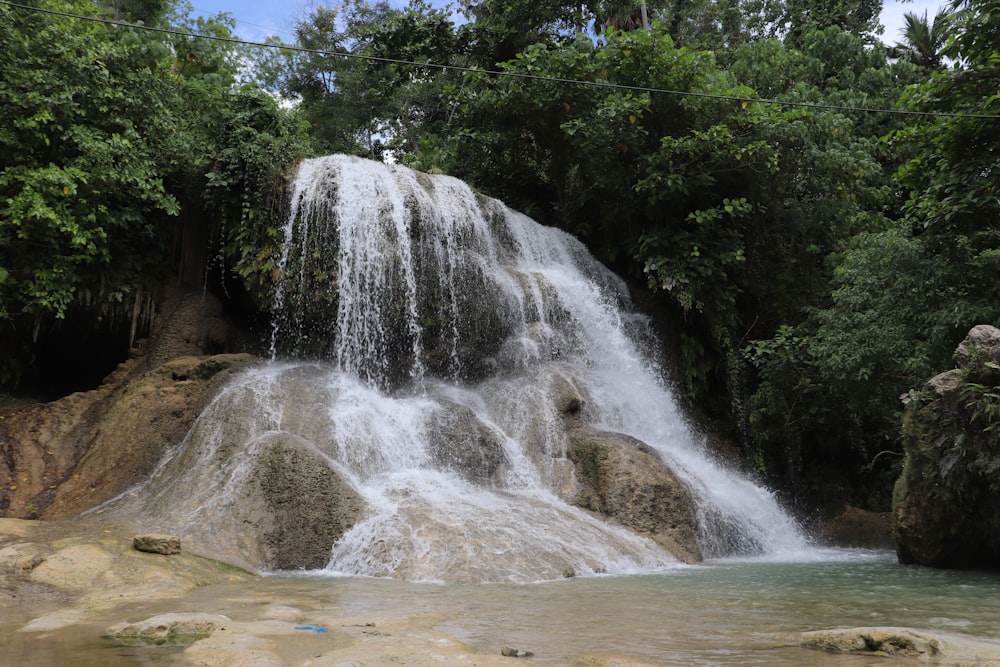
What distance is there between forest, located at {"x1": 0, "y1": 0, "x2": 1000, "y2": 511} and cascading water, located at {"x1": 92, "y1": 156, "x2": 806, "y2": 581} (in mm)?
1312

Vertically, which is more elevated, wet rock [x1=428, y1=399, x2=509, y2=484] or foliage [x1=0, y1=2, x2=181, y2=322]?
foliage [x1=0, y1=2, x2=181, y2=322]

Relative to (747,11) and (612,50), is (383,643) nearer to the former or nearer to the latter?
(612,50)

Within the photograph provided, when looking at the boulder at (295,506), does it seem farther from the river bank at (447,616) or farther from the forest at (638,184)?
the forest at (638,184)

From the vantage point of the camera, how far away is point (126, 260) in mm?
12617

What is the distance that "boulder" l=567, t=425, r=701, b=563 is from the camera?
958cm

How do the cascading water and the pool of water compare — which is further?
the cascading water

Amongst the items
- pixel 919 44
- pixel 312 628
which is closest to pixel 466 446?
pixel 312 628

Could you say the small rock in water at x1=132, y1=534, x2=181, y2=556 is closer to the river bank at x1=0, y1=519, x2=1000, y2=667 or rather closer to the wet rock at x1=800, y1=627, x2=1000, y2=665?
the river bank at x1=0, y1=519, x2=1000, y2=667

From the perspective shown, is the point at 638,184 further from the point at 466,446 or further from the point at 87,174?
the point at 87,174

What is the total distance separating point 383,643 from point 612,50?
15371 mm

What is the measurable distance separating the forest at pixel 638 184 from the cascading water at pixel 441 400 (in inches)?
51.6

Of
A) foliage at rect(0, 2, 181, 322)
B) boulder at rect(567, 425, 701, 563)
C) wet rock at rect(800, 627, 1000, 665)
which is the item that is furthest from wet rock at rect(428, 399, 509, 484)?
wet rock at rect(800, 627, 1000, 665)

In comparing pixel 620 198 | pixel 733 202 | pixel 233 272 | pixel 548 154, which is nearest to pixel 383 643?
pixel 233 272

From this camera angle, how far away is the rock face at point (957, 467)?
7.96 m
